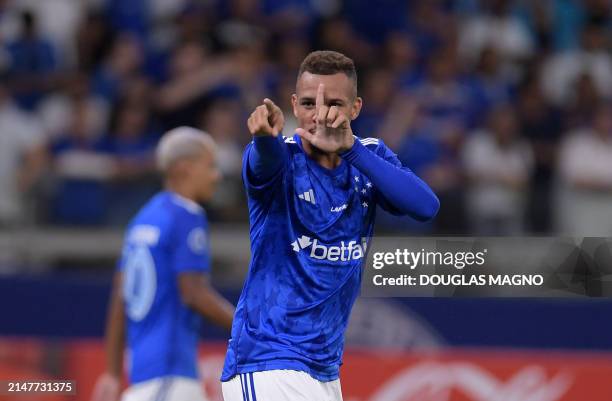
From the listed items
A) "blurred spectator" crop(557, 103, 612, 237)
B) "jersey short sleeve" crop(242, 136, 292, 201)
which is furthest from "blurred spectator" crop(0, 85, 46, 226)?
"jersey short sleeve" crop(242, 136, 292, 201)

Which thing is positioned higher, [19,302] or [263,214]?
[19,302]

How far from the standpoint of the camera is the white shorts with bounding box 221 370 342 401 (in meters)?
4.38

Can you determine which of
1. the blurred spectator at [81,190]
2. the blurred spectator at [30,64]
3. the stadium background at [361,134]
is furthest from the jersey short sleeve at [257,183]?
the blurred spectator at [30,64]

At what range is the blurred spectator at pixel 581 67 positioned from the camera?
35.9 ft

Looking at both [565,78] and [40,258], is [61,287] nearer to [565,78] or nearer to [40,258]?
[40,258]

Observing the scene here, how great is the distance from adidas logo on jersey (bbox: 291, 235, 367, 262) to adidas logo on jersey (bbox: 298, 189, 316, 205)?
144 millimetres

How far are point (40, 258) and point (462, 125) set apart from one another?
12.8 ft

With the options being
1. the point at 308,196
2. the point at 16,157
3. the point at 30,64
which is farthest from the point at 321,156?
the point at 30,64

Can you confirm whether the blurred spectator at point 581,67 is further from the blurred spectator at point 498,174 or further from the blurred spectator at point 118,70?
the blurred spectator at point 118,70

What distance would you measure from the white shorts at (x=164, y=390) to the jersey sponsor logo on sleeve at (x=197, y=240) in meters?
0.69

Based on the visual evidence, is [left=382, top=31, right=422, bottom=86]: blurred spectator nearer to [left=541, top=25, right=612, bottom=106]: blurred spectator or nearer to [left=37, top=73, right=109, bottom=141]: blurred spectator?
[left=541, top=25, right=612, bottom=106]: blurred spectator

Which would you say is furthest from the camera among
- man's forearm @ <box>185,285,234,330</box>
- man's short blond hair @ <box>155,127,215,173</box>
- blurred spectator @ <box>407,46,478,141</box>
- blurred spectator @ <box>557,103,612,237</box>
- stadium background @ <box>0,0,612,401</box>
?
blurred spectator @ <box>407,46,478,141</box>

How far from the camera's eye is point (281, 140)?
4230 millimetres

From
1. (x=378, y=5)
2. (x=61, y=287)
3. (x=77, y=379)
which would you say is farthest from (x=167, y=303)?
(x=378, y=5)
